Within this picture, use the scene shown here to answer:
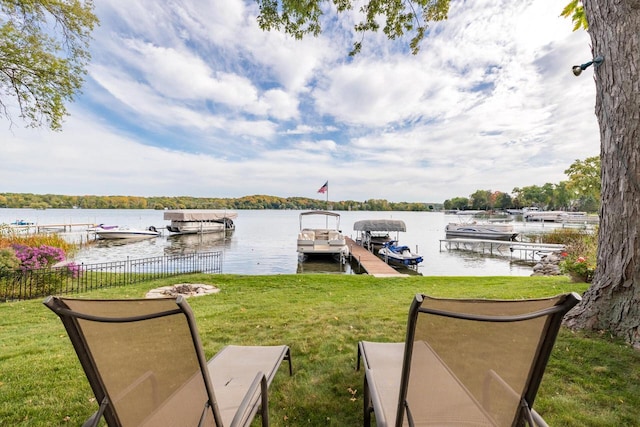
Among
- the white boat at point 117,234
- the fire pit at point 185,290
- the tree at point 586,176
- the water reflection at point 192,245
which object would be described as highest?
the tree at point 586,176

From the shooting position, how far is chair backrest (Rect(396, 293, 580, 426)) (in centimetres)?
106

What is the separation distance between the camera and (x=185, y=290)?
23.9ft

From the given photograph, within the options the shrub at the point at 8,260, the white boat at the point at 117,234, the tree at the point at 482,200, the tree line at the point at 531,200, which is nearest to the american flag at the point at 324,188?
the shrub at the point at 8,260

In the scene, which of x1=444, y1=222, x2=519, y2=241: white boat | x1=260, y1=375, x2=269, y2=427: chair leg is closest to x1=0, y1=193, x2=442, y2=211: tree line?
x1=444, y1=222, x2=519, y2=241: white boat

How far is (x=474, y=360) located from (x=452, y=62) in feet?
36.3

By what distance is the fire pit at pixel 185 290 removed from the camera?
693cm

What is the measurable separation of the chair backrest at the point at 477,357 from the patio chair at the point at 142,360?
2.79 feet

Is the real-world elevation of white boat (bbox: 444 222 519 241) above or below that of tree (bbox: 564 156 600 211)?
below

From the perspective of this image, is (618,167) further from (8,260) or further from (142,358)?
(8,260)

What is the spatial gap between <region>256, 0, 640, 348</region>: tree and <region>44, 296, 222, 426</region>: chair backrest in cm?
422

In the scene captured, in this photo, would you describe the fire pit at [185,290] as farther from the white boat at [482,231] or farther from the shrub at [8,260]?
the white boat at [482,231]

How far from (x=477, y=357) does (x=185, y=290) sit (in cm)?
753

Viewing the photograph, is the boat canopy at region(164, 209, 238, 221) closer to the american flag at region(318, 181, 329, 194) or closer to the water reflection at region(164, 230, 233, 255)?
the water reflection at region(164, 230, 233, 255)

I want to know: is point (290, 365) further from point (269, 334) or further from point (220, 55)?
point (220, 55)
